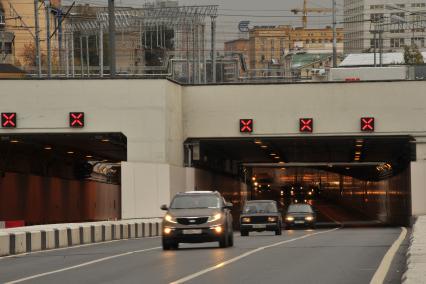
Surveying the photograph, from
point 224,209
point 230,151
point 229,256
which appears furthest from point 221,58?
point 229,256

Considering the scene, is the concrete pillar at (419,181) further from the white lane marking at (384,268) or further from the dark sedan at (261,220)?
the white lane marking at (384,268)

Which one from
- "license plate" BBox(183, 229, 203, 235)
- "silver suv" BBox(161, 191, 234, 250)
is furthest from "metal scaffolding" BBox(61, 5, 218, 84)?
"license plate" BBox(183, 229, 203, 235)

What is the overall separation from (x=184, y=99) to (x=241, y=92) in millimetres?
3064

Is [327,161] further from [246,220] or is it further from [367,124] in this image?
[246,220]

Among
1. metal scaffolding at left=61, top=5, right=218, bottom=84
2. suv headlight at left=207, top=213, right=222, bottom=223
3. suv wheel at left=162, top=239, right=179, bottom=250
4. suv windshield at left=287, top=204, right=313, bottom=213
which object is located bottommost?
suv windshield at left=287, top=204, right=313, bottom=213

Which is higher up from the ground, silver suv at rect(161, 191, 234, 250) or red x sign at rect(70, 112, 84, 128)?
red x sign at rect(70, 112, 84, 128)

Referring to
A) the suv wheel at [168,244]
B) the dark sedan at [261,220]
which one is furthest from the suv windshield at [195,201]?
the dark sedan at [261,220]

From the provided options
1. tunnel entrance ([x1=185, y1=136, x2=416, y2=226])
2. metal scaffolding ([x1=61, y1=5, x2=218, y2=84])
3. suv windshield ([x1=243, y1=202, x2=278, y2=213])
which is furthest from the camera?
metal scaffolding ([x1=61, y1=5, x2=218, y2=84])

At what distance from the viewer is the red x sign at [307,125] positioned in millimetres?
60906

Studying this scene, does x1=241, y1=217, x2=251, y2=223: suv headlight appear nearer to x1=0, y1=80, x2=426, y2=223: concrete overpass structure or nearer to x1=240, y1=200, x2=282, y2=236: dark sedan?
x1=240, y1=200, x2=282, y2=236: dark sedan

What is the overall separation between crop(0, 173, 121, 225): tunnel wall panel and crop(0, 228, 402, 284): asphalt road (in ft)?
122

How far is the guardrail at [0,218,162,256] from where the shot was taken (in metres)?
32.8

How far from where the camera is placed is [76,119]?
187 feet

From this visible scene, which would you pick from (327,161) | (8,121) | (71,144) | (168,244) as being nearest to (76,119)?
(8,121)
